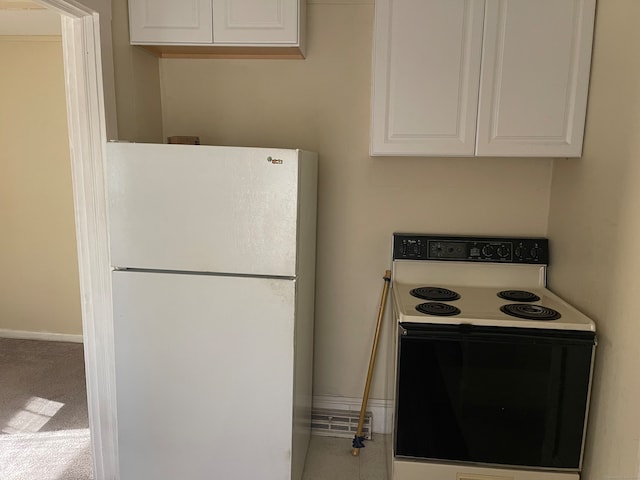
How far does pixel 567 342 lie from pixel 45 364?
3.34 metres

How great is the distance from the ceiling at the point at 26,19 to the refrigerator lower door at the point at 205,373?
2105 mm

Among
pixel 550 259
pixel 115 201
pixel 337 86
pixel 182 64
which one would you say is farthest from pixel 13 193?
pixel 550 259

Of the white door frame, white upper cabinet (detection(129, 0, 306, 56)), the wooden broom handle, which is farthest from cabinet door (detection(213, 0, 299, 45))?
the wooden broom handle

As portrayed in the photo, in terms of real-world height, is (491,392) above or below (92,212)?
below

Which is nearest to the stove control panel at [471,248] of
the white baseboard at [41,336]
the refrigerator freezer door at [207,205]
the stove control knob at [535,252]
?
the stove control knob at [535,252]

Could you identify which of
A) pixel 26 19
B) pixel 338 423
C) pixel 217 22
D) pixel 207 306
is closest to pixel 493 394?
pixel 338 423

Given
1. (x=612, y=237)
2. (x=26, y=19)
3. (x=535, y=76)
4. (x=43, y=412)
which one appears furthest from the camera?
(x=26, y=19)

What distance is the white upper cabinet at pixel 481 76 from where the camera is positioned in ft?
5.88

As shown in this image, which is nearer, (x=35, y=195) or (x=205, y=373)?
(x=205, y=373)

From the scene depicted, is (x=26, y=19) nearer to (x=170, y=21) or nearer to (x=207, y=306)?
(x=170, y=21)

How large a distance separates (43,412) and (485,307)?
8.36 feet

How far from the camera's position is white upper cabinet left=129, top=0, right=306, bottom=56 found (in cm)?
193

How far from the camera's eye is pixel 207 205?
1643mm

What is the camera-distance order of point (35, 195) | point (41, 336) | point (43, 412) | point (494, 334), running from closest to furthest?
point (494, 334) → point (43, 412) → point (35, 195) → point (41, 336)
